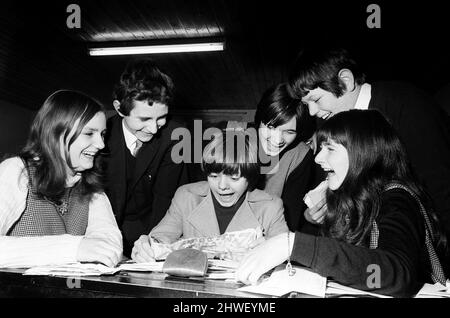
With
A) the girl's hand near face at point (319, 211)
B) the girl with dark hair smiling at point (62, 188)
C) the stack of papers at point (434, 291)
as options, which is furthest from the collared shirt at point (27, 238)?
the stack of papers at point (434, 291)

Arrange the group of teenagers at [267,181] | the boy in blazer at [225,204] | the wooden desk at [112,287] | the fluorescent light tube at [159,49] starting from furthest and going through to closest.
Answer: the fluorescent light tube at [159,49]
the boy in blazer at [225,204]
the group of teenagers at [267,181]
the wooden desk at [112,287]

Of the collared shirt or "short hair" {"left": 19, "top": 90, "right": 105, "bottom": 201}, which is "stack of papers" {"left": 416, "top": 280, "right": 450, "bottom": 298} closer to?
the collared shirt

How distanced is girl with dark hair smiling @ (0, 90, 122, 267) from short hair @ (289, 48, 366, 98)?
1.03 metres

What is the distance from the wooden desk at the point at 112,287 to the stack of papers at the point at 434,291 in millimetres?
441

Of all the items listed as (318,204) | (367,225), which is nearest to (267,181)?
(318,204)

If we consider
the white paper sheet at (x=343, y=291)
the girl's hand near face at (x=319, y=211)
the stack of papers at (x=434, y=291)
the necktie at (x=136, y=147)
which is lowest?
the stack of papers at (x=434, y=291)

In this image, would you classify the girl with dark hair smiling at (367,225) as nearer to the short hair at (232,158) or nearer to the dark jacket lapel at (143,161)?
the short hair at (232,158)

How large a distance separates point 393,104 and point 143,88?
1.30 metres

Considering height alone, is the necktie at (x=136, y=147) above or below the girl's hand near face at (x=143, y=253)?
above

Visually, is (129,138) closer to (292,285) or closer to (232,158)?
(232,158)

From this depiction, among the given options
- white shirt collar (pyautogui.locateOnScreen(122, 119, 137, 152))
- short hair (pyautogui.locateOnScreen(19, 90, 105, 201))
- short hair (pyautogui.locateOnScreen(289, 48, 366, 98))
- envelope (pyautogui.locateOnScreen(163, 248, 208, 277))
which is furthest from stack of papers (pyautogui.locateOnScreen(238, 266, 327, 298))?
white shirt collar (pyautogui.locateOnScreen(122, 119, 137, 152))

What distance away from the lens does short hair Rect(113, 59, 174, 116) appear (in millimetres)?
2031

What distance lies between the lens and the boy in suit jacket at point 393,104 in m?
1.55

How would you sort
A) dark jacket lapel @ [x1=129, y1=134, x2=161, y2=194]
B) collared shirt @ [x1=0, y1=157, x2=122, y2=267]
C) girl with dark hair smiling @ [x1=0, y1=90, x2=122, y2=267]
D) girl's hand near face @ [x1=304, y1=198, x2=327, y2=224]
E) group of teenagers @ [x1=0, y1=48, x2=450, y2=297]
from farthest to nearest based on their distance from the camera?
dark jacket lapel @ [x1=129, y1=134, x2=161, y2=194]
girl's hand near face @ [x1=304, y1=198, x2=327, y2=224]
girl with dark hair smiling @ [x1=0, y1=90, x2=122, y2=267]
collared shirt @ [x1=0, y1=157, x2=122, y2=267]
group of teenagers @ [x1=0, y1=48, x2=450, y2=297]
